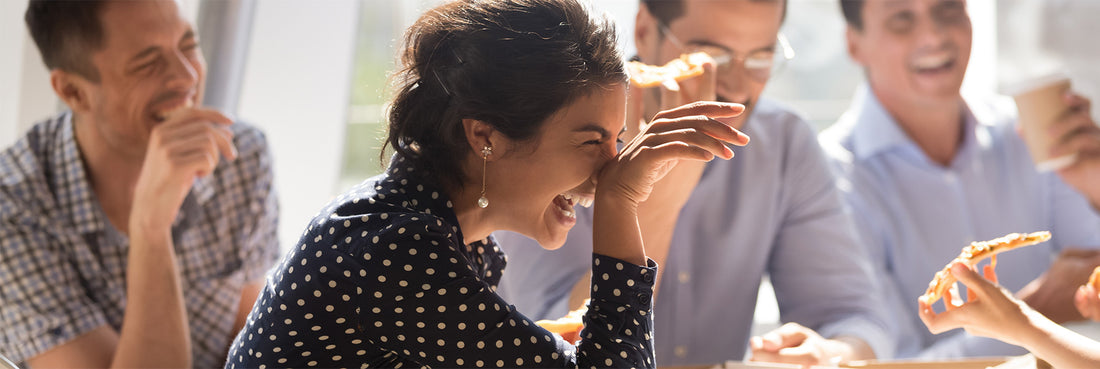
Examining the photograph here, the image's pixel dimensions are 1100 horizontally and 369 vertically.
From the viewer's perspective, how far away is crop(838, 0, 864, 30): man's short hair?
8.28 feet

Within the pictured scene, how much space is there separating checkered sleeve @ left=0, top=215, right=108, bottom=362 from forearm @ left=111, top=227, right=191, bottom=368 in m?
0.10

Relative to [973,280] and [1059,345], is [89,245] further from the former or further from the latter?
[1059,345]

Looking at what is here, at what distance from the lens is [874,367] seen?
1428mm

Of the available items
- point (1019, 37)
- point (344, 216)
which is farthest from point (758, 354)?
point (1019, 37)

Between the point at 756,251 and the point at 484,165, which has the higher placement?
the point at 484,165

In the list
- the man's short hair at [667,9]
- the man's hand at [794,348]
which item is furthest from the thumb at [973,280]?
the man's short hair at [667,9]

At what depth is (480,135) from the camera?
3.71 ft

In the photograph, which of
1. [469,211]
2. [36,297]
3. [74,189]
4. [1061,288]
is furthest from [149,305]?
[1061,288]

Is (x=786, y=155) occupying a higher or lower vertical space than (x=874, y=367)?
higher

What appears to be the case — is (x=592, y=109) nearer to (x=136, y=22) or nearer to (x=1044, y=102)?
(x=136, y=22)

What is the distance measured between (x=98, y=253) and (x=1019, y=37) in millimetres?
3002

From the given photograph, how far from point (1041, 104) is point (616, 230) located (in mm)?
1555

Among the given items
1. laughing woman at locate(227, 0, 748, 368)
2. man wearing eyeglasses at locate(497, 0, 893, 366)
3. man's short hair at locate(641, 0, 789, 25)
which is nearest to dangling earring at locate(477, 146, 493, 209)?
laughing woman at locate(227, 0, 748, 368)

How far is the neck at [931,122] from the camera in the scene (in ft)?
8.54
